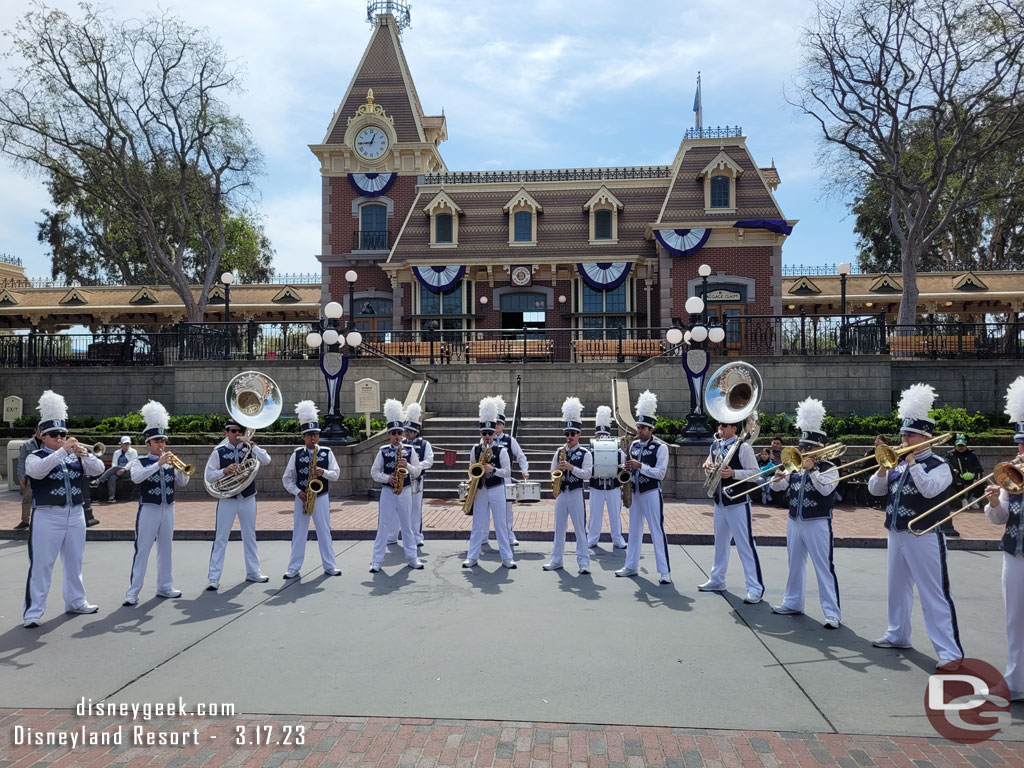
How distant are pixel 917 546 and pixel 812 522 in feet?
3.87

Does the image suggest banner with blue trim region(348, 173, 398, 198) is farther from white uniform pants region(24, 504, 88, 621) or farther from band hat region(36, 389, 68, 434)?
white uniform pants region(24, 504, 88, 621)

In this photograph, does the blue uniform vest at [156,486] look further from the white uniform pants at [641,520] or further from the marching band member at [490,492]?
the white uniform pants at [641,520]

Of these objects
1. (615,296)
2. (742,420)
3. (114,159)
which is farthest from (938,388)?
(114,159)

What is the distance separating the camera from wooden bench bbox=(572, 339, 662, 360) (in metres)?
22.9

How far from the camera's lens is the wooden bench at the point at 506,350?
76.6ft

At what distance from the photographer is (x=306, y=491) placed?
9258 millimetres

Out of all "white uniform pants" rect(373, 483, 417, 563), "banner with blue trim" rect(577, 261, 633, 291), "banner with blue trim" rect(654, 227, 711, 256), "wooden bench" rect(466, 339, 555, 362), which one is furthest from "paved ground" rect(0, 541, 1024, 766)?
"banner with blue trim" rect(577, 261, 633, 291)

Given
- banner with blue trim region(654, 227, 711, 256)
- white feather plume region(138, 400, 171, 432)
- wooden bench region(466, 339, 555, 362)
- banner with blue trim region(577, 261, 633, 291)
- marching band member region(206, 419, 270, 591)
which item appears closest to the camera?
white feather plume region(138, 400, 171, 432)

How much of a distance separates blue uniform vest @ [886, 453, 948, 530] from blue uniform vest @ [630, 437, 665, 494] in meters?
3.12

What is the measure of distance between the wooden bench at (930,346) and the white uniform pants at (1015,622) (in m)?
17.3

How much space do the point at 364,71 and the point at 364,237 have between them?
314 inches

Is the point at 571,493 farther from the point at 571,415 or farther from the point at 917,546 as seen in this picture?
the point at 917,546

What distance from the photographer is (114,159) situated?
25.8 metres

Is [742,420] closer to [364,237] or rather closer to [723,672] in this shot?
[723,672]
